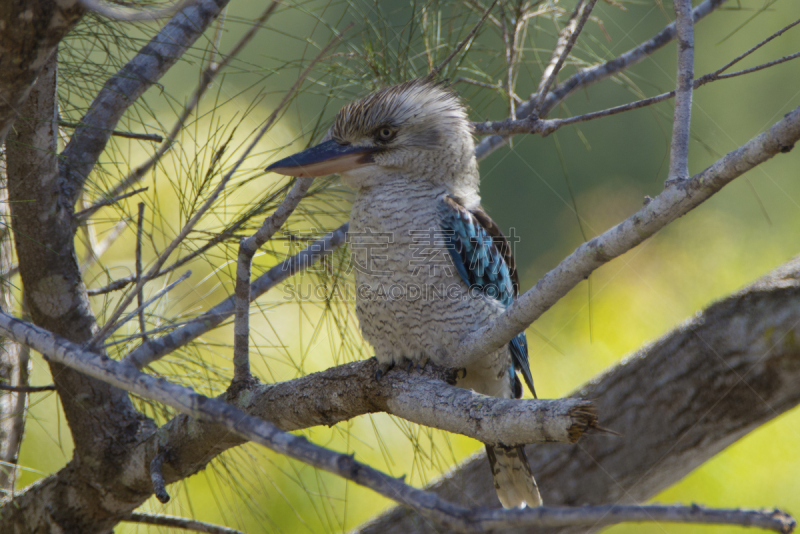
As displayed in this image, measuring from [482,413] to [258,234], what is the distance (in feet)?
1.94

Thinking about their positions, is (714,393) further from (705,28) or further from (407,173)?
(705,28)

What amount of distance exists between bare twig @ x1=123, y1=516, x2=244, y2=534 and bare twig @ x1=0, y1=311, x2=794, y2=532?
2.71 feet

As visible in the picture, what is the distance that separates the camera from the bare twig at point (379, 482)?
1.78 ft

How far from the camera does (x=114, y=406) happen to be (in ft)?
5.05

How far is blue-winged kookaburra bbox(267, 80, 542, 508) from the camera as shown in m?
1.51

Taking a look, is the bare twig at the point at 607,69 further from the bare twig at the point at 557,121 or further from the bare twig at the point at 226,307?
the bare twig at the point at 226,307

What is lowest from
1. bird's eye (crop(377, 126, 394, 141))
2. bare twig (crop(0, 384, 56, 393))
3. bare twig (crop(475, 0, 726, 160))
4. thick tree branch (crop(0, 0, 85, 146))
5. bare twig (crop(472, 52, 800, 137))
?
bare twig (crop(0, 384, 56, 393))

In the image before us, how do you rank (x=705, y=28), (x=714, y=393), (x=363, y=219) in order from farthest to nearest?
(x=705, y=28)
(x=714, y=393)
(x=363, y=219)

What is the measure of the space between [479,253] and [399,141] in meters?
0.40

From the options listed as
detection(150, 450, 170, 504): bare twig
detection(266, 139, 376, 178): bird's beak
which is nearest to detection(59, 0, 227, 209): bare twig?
detection(266, 139, 376, 178): bird's beak

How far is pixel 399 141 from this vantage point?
1.71 m

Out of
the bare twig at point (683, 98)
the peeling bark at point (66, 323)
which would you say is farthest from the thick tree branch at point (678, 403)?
the bare twig at point (683, 98)

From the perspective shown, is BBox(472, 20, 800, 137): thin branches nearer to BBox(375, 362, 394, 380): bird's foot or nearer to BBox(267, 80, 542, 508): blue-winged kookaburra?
BBox(267, 80, 542, 508): blue-winged kookaburra

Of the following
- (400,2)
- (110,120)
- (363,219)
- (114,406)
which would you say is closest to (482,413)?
(363,219)
